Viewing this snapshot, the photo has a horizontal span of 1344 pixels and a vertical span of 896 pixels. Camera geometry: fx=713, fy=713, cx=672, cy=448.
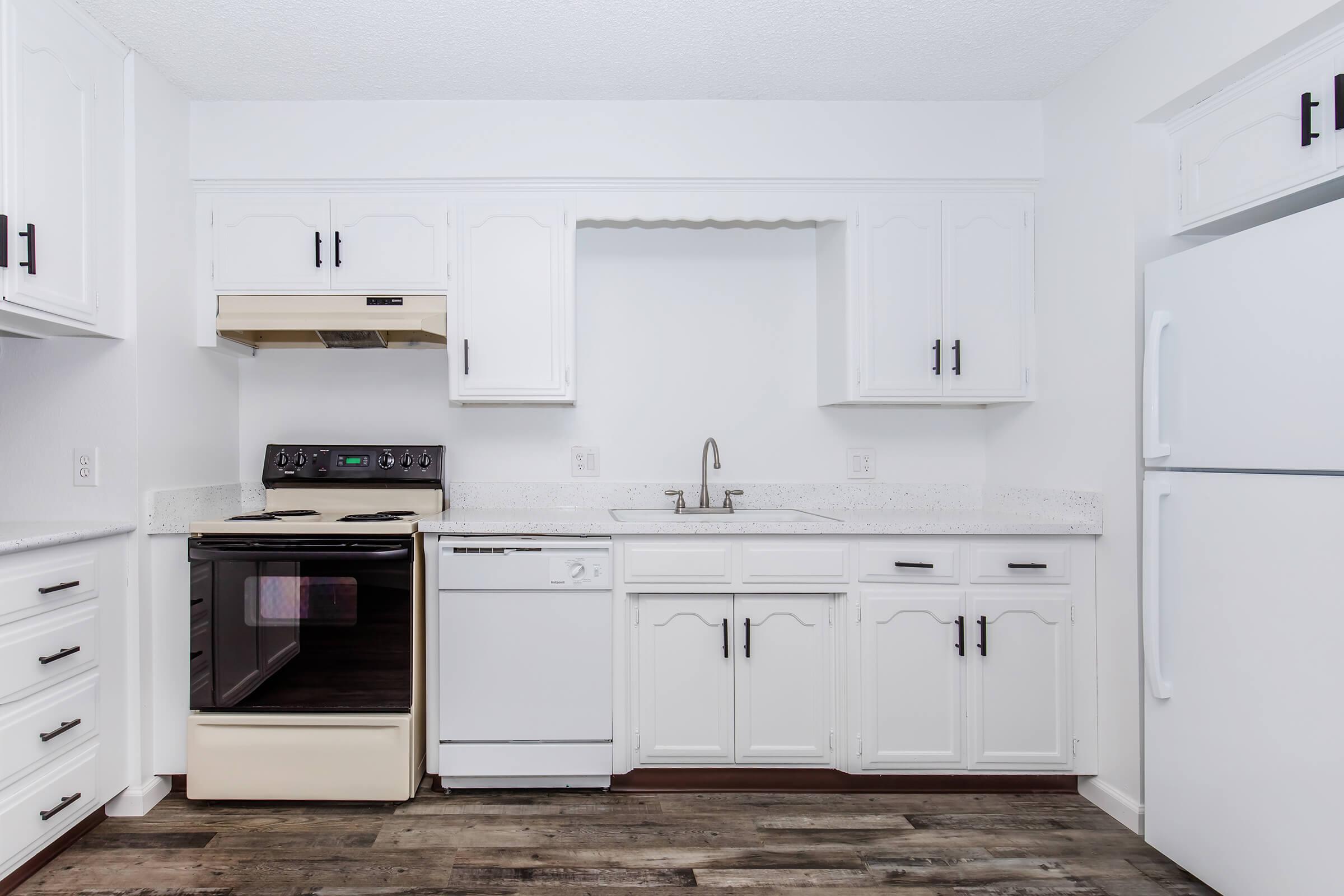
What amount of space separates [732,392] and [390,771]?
6.16 feet

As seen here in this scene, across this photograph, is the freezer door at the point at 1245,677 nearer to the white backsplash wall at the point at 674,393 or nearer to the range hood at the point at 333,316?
the white backsplash wall at the point at 674,393

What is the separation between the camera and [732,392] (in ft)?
9.93

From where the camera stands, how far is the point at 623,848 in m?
2.08

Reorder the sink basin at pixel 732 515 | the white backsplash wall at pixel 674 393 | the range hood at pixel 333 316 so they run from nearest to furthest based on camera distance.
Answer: the range hood at pixel 333 316
the sink basin at pixel 732 515
the white backsplash wall at pixel 674 393

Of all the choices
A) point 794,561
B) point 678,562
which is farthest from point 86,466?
point 794,561

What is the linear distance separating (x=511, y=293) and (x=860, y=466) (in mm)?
1586

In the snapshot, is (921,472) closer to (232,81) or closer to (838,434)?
(838,434)

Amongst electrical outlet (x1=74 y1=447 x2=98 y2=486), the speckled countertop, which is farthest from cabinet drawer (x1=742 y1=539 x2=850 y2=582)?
electrical outlet (x1=74 y1=447 x2=98 y2=486)

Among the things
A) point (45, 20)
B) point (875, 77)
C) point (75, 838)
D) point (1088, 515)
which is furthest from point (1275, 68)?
point (75, 838)

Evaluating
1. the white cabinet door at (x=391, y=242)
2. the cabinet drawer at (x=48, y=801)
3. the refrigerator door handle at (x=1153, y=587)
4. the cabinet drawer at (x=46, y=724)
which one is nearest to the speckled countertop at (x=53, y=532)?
the cabinet drawer at (x=46, y=724)

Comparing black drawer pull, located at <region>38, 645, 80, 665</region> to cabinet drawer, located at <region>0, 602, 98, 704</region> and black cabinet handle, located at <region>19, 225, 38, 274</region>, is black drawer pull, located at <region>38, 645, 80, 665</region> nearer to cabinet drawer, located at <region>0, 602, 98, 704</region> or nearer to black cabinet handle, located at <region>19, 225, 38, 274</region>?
cabinet drawer, located at <region>0, 602, 98, 704</region>

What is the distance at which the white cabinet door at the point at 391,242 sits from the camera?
8.70ft

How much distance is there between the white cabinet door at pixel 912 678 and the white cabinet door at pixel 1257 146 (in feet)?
4.53

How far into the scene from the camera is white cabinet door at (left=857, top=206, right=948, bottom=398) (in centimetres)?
269
